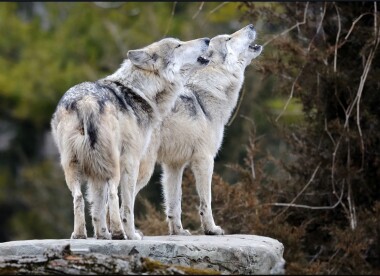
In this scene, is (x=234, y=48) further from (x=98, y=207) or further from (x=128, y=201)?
(x=98, y=207)

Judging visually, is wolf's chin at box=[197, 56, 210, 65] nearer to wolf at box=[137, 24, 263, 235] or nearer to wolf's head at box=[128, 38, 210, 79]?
wolf's head at box=[128, 38, 210, 79]

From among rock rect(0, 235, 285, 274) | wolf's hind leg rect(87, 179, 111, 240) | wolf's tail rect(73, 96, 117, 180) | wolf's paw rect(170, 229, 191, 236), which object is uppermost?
wolf's tail rect(73, 96, 117, 180)

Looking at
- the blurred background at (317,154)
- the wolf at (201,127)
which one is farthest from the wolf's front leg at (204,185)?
the blurred background at (317,154)

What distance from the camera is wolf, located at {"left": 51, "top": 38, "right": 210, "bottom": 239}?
10.5 meters

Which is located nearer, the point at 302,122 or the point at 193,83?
the point at 193,83

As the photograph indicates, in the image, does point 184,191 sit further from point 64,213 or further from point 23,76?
point 23,76

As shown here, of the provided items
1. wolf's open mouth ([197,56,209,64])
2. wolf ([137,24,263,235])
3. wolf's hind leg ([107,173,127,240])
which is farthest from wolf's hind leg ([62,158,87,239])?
wolf's open mouth ([197,56,209,64])

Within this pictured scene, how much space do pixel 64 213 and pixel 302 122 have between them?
16411mm

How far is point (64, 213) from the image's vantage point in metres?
32.8

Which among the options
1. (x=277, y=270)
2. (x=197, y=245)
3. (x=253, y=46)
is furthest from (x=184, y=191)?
(x=277, y=270)

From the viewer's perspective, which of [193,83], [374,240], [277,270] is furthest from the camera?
[374,240]

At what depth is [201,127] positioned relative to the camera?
12.5 meters

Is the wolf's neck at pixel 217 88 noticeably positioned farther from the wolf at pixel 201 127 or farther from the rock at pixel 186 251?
the rock at pixel 186 251

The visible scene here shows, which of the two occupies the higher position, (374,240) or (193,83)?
(193,83)
